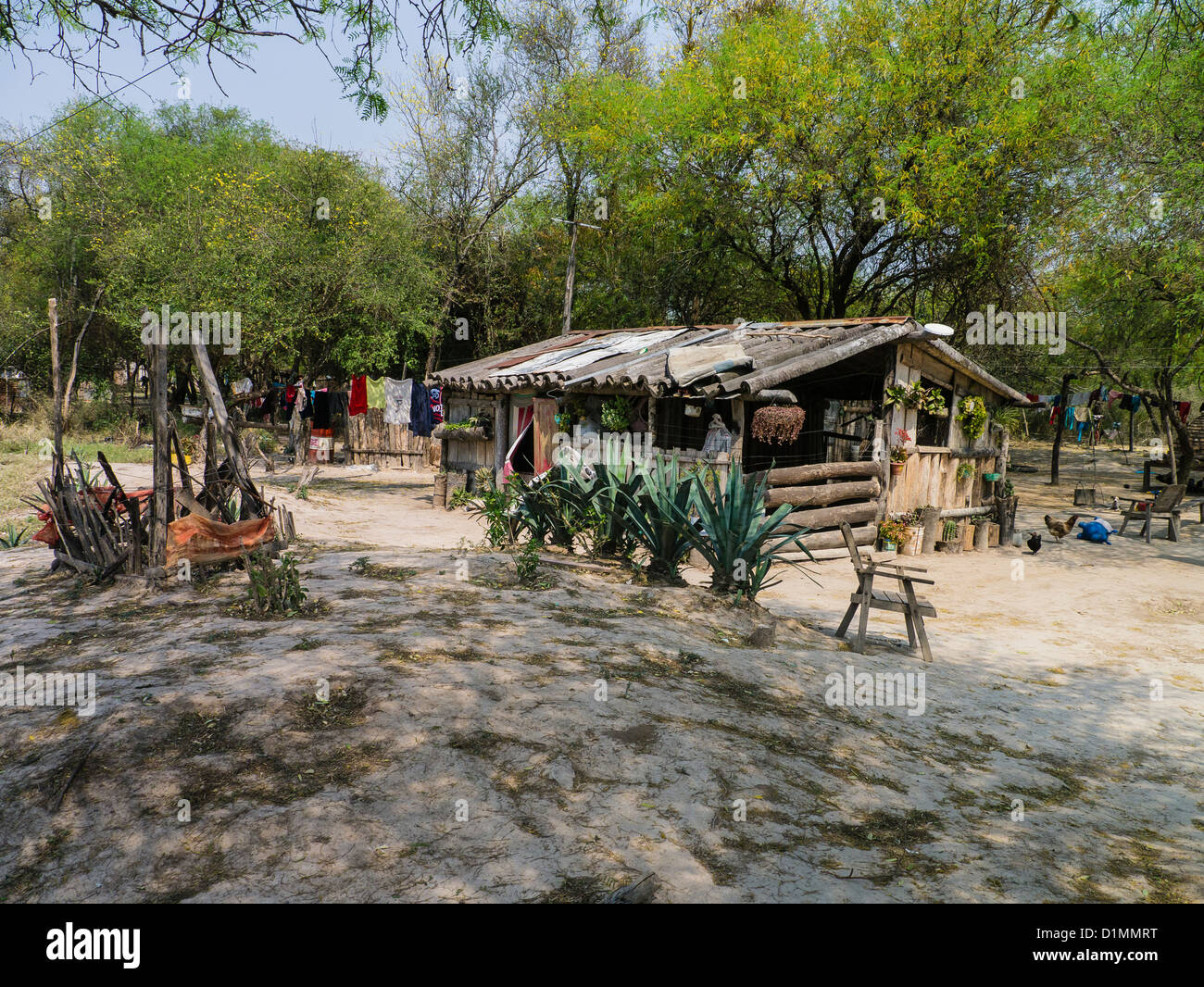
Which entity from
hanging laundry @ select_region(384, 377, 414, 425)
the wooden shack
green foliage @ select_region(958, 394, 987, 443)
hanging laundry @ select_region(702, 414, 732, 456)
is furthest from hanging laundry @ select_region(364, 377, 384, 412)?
green foliage @ select_region(958, 394, 987, 443)

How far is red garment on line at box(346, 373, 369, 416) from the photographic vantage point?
821 inches

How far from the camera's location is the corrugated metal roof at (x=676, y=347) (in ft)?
36.6

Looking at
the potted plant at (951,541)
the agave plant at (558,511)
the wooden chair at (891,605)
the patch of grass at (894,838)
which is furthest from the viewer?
the potted plant at (951,541)

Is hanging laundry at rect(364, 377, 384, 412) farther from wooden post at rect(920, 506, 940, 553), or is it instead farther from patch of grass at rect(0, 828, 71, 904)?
patch of grass at rect(0, 828, 71, 904)

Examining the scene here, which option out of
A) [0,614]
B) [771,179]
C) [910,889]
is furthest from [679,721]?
[771,179]

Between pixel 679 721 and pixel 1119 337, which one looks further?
pixel 1119 337

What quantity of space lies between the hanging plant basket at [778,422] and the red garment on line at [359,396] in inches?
505

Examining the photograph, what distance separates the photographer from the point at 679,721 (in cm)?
462

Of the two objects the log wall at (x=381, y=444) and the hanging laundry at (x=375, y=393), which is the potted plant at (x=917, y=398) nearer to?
the log wall at (x=381, y=444)

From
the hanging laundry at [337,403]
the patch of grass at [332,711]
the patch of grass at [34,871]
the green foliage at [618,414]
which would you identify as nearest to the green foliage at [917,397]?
the green foliage at [618,414]

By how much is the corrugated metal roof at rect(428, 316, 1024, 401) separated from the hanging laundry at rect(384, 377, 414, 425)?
3.35m

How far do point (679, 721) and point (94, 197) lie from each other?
22741 mm
